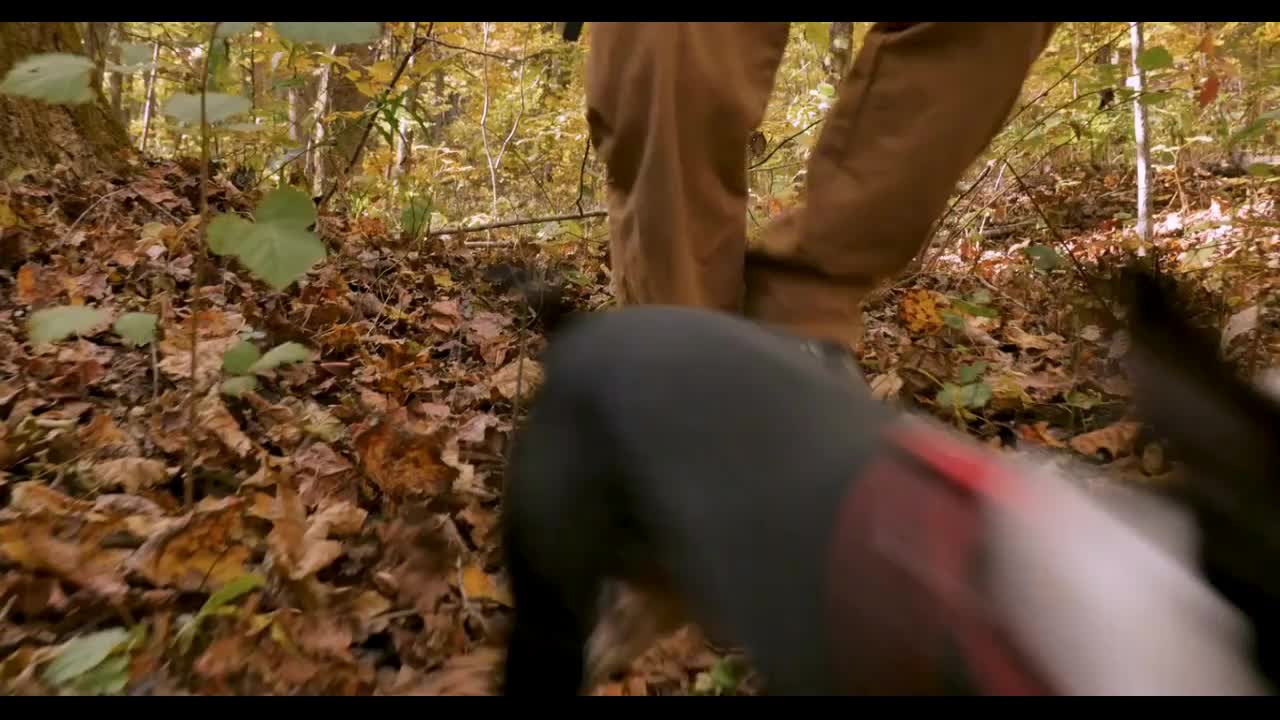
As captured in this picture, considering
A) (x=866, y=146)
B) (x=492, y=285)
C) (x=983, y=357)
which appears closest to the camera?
(x=866, y=146)

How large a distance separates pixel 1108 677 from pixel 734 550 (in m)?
0.35

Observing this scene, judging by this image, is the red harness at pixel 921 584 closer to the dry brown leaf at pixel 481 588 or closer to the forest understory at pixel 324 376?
the forest understory at pixel 324 376

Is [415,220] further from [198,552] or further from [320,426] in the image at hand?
[198,552]

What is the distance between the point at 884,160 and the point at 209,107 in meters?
1.17

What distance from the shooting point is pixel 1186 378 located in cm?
75

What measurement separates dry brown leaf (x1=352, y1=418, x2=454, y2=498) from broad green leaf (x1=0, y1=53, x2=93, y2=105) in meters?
0.79

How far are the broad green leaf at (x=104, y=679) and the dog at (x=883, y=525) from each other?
62cm

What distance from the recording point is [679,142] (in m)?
1.51

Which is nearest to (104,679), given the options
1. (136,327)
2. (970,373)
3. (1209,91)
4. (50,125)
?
(136,327)

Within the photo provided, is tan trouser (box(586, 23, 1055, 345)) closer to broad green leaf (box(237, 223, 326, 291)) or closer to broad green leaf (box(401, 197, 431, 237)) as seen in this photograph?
broad green leaf (box(237, 223, 326, 291))

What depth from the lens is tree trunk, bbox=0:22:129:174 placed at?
288cm
